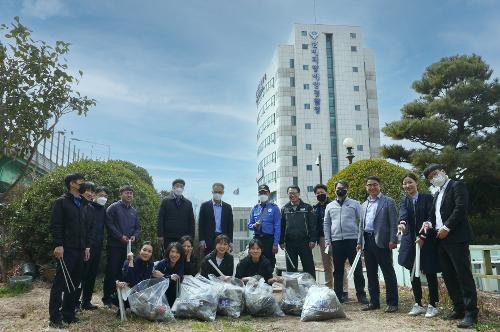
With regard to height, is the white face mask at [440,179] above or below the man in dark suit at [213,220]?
above

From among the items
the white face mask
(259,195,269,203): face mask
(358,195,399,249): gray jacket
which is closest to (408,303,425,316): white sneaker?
(358,195,399,249): gray jacket

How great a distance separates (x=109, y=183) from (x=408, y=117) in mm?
14544

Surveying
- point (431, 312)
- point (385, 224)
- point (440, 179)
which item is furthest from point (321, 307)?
point (440, 179)

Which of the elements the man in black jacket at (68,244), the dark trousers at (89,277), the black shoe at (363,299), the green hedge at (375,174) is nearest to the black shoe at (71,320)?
the man in black jacket at (68,244)

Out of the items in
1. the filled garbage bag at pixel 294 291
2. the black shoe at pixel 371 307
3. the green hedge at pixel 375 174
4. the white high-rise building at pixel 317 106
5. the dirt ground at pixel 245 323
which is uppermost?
the white high-rise building at pixel 317 106

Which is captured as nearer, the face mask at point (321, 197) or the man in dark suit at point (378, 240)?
the man in dark suit at point (378, 240)

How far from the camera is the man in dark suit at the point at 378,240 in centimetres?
573

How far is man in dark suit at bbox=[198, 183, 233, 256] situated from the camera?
7.09 m

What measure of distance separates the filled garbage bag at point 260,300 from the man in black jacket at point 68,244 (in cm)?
213

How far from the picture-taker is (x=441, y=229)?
4.87 meters

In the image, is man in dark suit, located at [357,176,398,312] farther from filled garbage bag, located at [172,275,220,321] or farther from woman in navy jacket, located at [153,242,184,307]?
woman in navy jacket, located at [153,242,184,307]

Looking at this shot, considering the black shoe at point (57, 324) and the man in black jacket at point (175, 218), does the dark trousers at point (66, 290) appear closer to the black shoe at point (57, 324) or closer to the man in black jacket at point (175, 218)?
the black shoe at point (57, 324)

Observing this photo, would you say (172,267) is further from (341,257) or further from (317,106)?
(317,106)

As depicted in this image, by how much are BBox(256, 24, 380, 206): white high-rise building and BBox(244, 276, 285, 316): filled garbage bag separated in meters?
44.8
